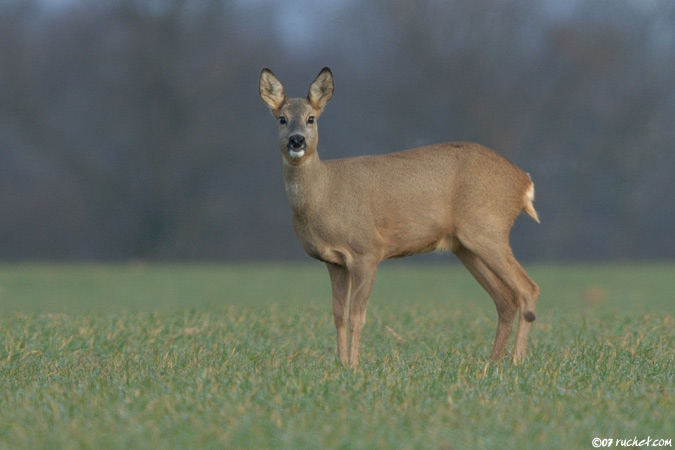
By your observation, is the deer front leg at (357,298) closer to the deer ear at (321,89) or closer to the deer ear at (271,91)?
the deer ear at (321,89)

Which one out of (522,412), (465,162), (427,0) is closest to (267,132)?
(427,0)

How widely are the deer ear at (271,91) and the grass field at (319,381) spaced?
5.94 feet

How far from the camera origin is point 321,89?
25.6 feet

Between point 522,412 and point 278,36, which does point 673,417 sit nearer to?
point 522,412

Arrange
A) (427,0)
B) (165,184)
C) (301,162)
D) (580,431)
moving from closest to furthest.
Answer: (580,431) < (301,162) < (427,0) < (165,184)

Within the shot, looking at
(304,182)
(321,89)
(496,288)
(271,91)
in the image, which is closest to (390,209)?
(304,182)

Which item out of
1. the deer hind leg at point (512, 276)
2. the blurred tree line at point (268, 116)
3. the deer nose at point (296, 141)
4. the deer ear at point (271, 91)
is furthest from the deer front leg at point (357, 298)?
the blurred tree line at point (268, 116)

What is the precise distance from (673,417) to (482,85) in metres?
25.5

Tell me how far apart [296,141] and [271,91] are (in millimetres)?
607

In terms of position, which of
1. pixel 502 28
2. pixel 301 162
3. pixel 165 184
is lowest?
pixel 165 184

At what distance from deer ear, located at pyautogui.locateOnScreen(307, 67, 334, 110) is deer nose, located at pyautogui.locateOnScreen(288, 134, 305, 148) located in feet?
1.37

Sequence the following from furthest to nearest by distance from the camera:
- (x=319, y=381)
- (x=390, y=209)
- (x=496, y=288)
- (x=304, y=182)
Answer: (x=496, y=288) → (x=390, y=209) → (x=304, y=182) → (x=319, y=381)

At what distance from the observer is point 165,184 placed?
105ft

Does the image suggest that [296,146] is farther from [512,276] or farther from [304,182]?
[512,276]
